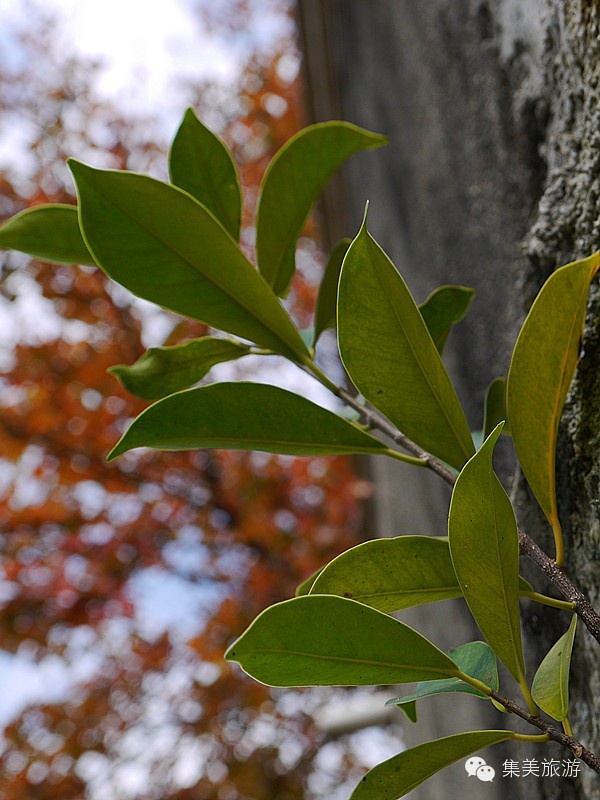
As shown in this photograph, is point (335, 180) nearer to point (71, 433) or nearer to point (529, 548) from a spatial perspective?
point (71, 433)

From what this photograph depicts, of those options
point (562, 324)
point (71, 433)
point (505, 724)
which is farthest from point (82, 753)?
point (562, 324)

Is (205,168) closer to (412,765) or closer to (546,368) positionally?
(546,368)

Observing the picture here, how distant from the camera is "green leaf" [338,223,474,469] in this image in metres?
0.42

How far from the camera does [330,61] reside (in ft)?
9.53

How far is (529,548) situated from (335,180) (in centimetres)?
285

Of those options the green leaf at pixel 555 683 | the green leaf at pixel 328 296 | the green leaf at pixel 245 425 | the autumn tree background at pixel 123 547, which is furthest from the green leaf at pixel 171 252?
the autumn tree background at pixel 123 547

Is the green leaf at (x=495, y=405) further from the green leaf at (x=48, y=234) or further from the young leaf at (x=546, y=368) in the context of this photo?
the green leaf at (x=48, y=234)

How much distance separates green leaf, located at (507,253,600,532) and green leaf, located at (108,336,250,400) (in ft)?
0.85

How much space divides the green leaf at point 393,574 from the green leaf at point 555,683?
0.23 ft

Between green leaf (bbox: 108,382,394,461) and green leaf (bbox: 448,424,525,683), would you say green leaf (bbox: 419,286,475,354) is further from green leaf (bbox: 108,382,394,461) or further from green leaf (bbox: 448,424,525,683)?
green leaf (bbox: 448,424,525,683)

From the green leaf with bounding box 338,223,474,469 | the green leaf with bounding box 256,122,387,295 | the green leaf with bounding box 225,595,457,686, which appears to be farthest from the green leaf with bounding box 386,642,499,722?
the green leaf with bounding box 256,122,387,295

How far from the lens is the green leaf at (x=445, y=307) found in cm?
59

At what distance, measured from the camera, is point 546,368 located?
0.43 m

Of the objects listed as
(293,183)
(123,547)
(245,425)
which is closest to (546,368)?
(245,425)
